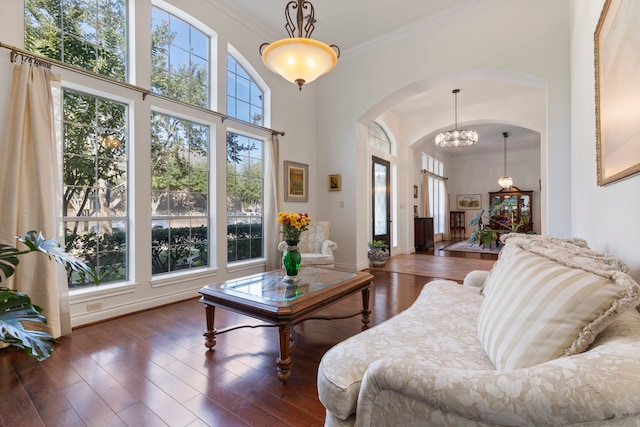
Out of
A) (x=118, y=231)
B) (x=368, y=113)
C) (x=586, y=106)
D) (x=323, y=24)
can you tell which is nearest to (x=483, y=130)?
(x=368, y=113)

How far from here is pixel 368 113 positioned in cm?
506

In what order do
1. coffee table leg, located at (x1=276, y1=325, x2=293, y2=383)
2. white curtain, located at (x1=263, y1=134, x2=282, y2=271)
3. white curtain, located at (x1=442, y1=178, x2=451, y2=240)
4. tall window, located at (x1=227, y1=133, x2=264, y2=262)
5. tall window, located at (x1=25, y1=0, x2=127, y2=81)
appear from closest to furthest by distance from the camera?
coffee table leg, located at (x1=276, y1=325, x2=293, y2=383)
tall window, located at (x1=25, y1=0, x2=127, y2=81)
tall window, located at (x1=227, y1=133, x2=264, y2=262)
white curtain, located at (x1=263, y1=134, x2=282, y2=271)
white curtain, located at (x1=442, y1=178, x2=451, y2=240)

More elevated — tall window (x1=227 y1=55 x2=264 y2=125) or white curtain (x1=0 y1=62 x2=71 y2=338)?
tall window (x1=227 y1=55 x2=264 y2=125)

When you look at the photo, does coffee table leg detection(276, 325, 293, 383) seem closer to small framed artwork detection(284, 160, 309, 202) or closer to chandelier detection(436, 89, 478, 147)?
small framed artwork detection(284, 160, 309, 202)

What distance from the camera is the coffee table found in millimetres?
1807

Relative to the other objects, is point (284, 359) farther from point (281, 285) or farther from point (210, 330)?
point (210, 330)

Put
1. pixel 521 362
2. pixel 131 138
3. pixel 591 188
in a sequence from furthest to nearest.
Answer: pixel 131 138, pixel 591 188, pixel 521 362

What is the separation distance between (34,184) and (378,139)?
5864mm

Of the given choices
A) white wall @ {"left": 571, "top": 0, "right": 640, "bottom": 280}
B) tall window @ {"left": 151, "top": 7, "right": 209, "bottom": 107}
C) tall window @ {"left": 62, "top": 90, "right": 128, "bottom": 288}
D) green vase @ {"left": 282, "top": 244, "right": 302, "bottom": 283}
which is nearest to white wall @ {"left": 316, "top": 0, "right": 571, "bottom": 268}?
white wall @ {"left": 571, "top": 0, "right": 640, "bottom": 280}

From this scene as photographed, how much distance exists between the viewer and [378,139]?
6.69 m

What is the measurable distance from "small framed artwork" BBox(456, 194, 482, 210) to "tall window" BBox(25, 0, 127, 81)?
11569mm

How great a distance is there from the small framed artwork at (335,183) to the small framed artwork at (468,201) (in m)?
8.23

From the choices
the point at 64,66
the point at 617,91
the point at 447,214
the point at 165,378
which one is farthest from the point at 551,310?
the point at 447,214

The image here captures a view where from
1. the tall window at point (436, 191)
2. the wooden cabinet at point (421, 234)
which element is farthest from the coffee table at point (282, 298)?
the tall window at point (436, 191)
